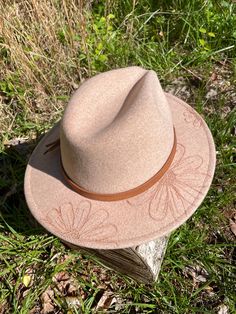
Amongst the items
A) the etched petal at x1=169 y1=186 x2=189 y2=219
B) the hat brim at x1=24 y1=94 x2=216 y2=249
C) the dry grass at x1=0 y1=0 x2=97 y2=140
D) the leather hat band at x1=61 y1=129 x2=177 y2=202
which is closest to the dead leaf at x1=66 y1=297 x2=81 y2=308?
the hat brim at x1=24 y1=94 x2=216 y2=249

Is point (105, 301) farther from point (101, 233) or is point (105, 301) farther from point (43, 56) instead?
point (43, 56)

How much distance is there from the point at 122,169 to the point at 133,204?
196mm

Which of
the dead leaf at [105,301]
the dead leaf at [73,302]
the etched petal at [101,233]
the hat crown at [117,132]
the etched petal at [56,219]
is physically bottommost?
the dead leaf at [105,301]

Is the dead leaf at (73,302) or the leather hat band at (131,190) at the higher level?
the leather hat band at (131,190)

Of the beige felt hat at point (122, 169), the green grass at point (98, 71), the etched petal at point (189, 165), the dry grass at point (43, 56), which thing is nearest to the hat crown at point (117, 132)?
the beige felt hat at point (122, 169)

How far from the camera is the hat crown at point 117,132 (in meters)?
1.76

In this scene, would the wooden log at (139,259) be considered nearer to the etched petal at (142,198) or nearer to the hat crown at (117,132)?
the etched petal at (142,198)

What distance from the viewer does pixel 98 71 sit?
347 cm

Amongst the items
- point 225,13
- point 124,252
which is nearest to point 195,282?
point 124,252

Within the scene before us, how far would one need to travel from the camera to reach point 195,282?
247 cm

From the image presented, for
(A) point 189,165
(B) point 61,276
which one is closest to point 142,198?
(A) point 189,165

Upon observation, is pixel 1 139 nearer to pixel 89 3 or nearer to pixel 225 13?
pixel 89 3

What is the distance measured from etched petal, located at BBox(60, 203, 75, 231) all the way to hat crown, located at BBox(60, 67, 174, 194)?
0.12 meters

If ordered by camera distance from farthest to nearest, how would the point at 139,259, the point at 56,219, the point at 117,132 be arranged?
the point at 139,259 → the point at 56,219 → the point at 117,132
